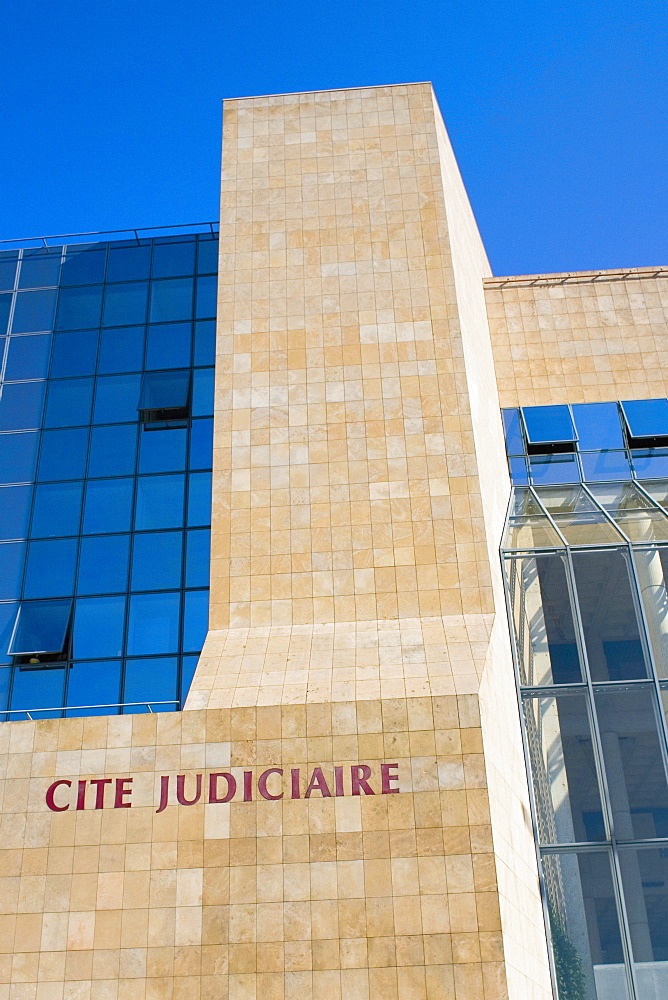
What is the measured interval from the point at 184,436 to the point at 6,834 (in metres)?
12.2

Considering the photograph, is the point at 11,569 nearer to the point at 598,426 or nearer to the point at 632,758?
the point at 632,758

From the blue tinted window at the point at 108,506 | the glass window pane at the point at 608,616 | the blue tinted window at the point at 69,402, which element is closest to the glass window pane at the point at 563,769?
the glass window pane at the point at 608,616

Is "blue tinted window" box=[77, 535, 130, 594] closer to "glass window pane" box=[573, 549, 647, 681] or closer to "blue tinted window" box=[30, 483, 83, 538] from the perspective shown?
"blue tinted window" box=[30, 483, 83, 538]

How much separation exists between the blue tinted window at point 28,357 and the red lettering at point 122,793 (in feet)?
46.5

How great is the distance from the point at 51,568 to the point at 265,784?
1031 centimetres

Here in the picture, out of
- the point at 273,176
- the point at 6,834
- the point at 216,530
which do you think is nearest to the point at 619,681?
the point at 216,530

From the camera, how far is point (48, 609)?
80.8 feet

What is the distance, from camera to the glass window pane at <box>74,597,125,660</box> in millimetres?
24062

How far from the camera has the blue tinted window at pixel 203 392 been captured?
89.2 ft

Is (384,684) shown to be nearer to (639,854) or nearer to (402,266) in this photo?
(639,854)

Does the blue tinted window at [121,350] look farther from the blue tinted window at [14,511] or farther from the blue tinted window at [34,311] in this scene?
the blue tinted window at [14,511]

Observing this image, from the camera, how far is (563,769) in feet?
68.8

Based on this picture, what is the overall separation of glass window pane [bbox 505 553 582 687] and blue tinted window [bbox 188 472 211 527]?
321 inches

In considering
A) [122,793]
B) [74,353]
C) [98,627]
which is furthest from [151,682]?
[74,353]
